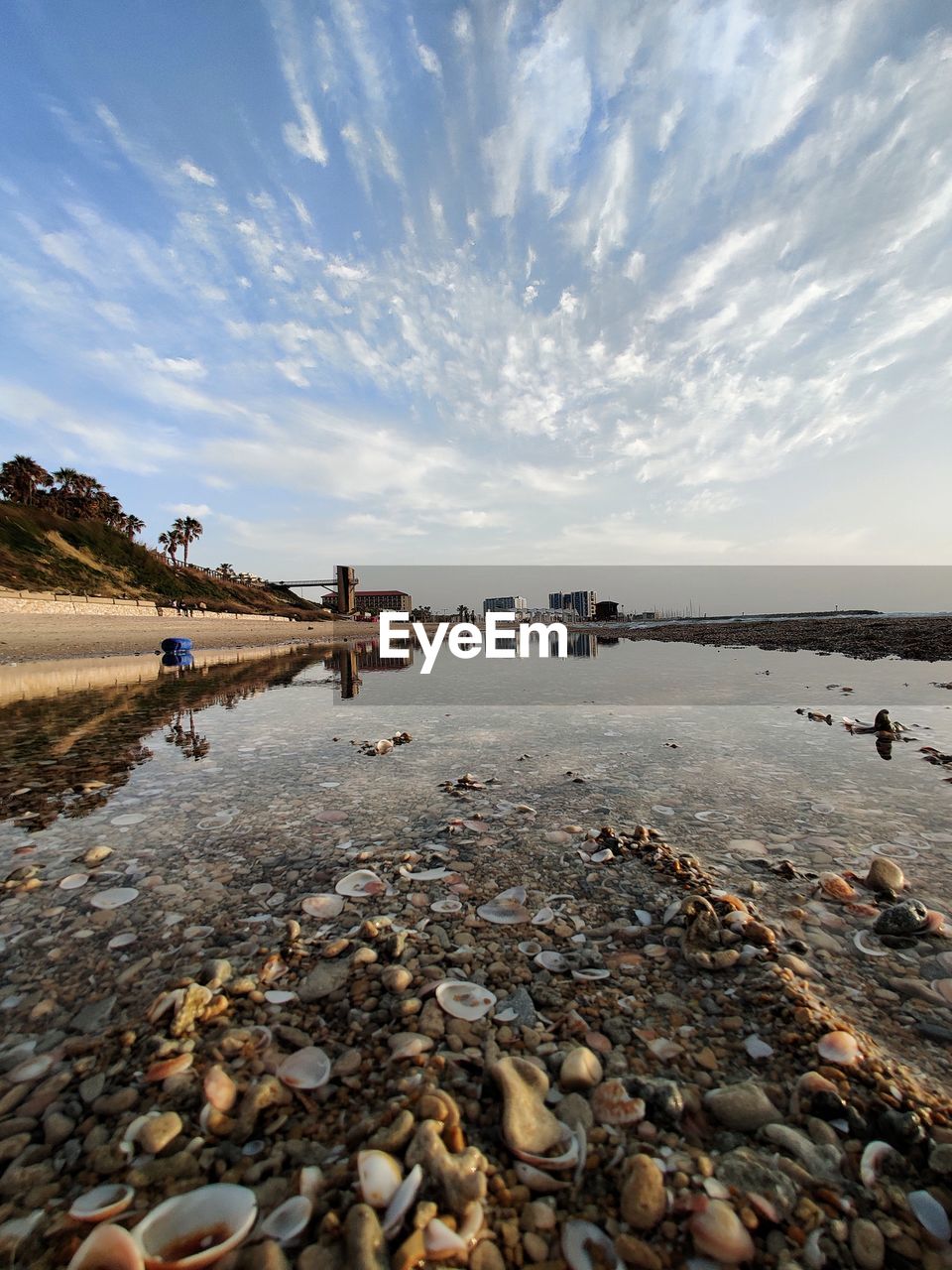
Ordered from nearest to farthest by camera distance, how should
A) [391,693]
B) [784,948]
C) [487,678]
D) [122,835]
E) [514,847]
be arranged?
[784,948], [514,847], [122,835], [391,693], [487,678]

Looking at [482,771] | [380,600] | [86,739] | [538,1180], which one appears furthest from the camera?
[380,600]

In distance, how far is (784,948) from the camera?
107 inches

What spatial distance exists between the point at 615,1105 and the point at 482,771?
4582 millimetres

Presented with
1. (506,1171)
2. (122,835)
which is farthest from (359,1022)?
(122,835)

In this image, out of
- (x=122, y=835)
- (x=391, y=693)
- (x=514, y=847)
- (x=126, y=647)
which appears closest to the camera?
(x=514, y=847)

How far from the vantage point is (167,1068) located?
6.41ft

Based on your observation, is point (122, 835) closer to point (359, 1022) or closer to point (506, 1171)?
point (359, 1022)

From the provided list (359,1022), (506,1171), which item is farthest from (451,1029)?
(506,1171)

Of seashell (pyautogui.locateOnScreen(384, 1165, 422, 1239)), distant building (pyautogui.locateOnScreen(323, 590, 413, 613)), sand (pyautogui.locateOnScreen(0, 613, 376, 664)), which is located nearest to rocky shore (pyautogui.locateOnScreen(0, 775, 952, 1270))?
seashell (pyautogui.locateOnScreen(384, 1165, 422, 1239))

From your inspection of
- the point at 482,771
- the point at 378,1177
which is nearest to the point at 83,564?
the point at 482,771

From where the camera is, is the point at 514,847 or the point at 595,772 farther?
the point at 595,772

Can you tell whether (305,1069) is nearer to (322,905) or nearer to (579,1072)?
(579,1072)

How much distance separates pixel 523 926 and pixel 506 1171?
1.42 m

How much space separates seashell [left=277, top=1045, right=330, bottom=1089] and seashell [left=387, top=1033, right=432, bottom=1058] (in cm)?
26
